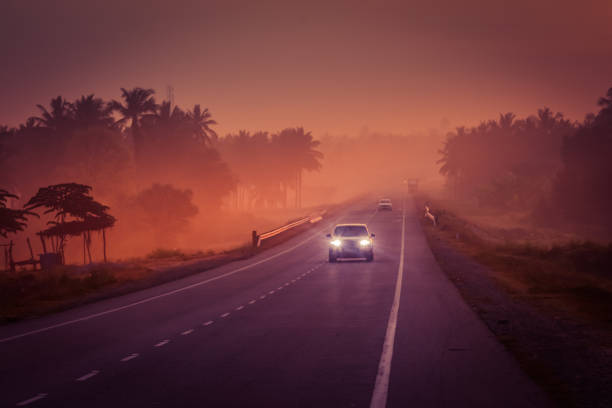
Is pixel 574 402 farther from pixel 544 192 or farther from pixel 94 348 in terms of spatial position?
pixel 544 192

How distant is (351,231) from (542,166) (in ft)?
338

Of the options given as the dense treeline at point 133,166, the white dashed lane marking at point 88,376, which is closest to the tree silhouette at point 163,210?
the dense treeline at point 133,166

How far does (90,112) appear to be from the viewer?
93.1 m

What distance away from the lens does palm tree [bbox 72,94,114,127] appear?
9269 centimetres

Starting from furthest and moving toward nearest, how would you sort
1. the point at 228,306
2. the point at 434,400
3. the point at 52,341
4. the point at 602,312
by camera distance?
the point at 228,306 < the point at 602,312 < the point at 52,341 < the point at 434,400

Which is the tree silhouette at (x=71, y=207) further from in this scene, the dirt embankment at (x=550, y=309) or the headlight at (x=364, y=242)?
the dirt embankment at (x=550, y=309)

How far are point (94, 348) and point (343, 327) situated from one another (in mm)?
5117

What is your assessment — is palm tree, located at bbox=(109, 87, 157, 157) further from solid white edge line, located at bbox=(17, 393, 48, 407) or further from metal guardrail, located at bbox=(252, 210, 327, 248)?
solid white edge line, located at bbox=(17, 393, 48, 407)

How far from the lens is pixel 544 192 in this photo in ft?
321

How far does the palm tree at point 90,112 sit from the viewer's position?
92688 millimetres

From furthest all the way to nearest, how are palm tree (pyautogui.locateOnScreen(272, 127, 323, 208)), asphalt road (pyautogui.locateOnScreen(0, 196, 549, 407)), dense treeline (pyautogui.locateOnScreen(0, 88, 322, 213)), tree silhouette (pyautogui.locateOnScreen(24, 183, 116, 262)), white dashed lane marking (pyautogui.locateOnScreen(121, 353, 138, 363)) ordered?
palm tree (pyautogui.locateOnScreen(272, 127, 323, 208))
dense treeline (pyautogui.locateOnScreen(0, 88, 322, 213))
tree silhouette (pyautogui.locateOnScreen(24, 183, 116, 262))
white dashed lane marking (pyautogui.locateOnScreen(121, 353, 138, 363))
asphalt road (pyautogui.locateOnScreen(0, 196, 549, 407))

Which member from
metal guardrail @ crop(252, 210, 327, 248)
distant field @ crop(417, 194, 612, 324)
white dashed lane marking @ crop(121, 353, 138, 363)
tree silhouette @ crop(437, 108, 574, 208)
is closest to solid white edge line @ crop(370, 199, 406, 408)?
white dashed lane marking @ crop(121, 353, 138, 363)

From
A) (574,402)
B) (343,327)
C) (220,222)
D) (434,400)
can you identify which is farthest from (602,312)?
(220,222)

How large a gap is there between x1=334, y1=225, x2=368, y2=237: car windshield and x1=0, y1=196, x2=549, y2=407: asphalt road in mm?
9742
